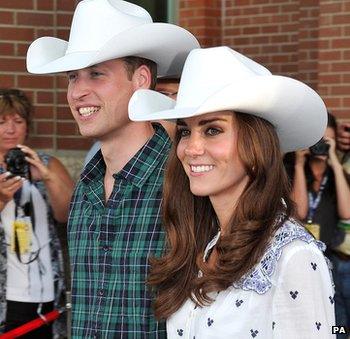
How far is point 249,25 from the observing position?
8.90 metres

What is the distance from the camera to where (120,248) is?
380cm

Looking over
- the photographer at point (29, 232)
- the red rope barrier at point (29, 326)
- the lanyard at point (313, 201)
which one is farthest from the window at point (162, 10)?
the red rope barrier at point (29, 326)

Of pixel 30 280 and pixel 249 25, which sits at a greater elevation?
pixel 249 25

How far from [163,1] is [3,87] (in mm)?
2067

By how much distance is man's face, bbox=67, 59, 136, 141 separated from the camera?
389 cm

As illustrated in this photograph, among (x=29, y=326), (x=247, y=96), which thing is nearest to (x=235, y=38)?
(x=29, y=326)

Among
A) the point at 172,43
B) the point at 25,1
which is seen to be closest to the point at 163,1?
the point at 25,1

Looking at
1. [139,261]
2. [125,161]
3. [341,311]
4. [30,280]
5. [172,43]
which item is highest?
[172,43]

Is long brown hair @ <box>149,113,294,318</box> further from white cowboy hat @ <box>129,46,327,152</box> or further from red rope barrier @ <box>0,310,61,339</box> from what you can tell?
red rope barrier @ <box>0,310,61,339</box>

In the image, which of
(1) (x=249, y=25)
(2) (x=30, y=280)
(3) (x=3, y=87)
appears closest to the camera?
(2) (x=30, y=280)

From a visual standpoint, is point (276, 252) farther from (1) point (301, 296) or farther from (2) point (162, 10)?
(2) point (162, 10)

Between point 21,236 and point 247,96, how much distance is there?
2400 millimetres

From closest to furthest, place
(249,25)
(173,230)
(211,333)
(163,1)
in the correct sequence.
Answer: (211,333)
(173,230)
(163,1)
(249,25)

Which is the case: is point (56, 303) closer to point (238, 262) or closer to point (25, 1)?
point (25, 1)
